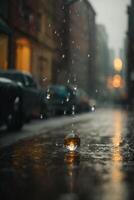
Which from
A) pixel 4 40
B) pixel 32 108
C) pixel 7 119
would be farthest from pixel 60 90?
pixel 7 119

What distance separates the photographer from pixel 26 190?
6020mm

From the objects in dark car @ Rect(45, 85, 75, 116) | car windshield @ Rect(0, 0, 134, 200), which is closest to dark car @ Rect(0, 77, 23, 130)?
car windshield @ Rect(0, 0, 134, 200)

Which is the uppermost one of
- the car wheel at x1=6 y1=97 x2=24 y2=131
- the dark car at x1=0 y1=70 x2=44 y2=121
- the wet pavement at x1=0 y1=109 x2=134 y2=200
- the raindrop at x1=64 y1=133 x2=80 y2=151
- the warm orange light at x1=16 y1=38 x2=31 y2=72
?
the warm orange light at x1=16 y1=38 x2=31 y2=72

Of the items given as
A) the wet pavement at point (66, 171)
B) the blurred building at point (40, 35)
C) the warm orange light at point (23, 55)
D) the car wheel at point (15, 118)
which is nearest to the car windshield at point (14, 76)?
the car wheel at point (15, 118)

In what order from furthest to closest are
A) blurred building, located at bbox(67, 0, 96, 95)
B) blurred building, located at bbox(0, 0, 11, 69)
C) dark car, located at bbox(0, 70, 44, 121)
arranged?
blurred building, located at bbox(67, 0, 96, 95)
blurred building, located at bbox(0, 0, 11, 69)
dark car, located at bbox(0, 70, 44, 121)

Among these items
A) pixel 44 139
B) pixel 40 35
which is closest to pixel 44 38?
pixel 40 35

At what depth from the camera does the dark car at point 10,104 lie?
13.7 meters

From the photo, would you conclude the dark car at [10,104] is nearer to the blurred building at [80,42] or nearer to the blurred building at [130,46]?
the blurred building at [80,42]

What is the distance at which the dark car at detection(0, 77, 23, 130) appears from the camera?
13688 millimetres

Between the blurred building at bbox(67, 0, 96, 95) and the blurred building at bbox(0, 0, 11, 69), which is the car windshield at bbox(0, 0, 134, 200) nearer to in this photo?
the blurred building at bbox(0, 0, 11, 69)

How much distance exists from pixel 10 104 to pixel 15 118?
3.80 ft

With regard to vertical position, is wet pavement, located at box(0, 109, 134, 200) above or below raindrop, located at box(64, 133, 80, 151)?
below

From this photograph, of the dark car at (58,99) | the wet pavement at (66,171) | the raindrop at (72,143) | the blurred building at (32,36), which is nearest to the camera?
the wet pavement at (66,171)

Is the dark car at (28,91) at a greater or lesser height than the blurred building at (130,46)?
lesser
